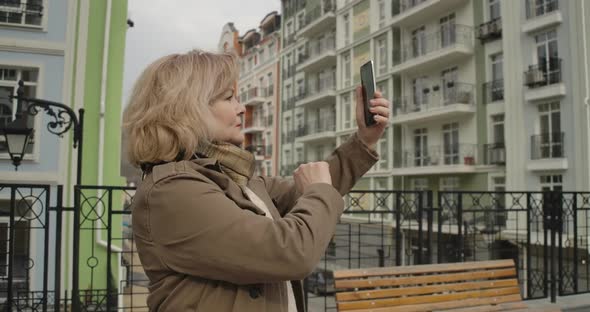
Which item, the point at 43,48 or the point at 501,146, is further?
the point at 501,146

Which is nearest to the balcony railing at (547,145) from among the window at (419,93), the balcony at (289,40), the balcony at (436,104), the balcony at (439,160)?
the balcony at (439,160)

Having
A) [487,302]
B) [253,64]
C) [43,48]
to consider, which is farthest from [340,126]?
[487,302]

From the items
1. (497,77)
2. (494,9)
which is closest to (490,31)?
(494,9)

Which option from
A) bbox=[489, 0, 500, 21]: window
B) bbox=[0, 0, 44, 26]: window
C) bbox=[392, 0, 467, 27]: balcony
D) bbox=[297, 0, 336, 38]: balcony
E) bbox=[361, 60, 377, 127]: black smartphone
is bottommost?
bbox=[361, 60, 377, 127]: black smartphone

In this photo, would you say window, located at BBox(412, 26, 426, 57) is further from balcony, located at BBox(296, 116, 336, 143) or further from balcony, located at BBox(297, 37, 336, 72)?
balcony, located at BBox(296, 116, 336, 143)

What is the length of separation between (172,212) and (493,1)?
67.4ft

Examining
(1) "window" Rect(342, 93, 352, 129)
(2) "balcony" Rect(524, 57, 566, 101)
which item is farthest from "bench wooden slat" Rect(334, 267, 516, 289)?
(1) "window" Rect(342, 93, 352, 129)

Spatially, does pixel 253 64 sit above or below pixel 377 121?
above

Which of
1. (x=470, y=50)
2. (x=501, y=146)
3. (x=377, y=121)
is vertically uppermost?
(x=470, y=50)

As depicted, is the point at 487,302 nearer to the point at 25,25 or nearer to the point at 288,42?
the point at 25,25

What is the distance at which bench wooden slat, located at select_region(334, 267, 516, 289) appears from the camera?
11.4 feet

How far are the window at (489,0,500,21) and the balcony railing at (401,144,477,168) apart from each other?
16.5 feet

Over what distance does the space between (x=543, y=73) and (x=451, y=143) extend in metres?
5.34

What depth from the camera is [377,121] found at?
1634mm
